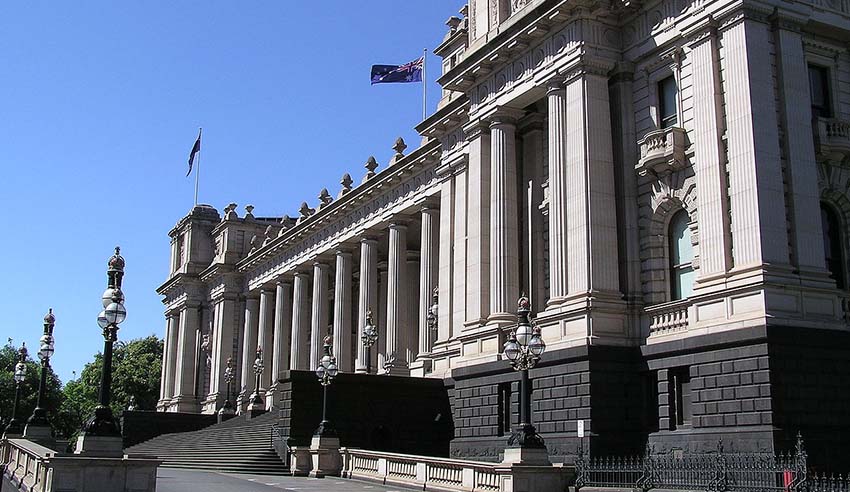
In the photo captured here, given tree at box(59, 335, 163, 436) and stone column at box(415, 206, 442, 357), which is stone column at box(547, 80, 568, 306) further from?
tree at box(59, 335, 163, 436)

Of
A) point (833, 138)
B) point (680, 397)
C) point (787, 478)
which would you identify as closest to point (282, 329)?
point (680, 397)

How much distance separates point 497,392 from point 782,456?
44.3 ft

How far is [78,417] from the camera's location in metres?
127

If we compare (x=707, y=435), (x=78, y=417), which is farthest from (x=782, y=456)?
(x=78, y=417)

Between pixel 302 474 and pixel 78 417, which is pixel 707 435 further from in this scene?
pixel 78 417

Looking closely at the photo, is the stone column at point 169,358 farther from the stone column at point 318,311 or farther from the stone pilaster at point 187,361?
the stone column at point 318,311

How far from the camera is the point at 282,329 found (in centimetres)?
7531

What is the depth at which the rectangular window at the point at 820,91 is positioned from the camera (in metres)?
31.5

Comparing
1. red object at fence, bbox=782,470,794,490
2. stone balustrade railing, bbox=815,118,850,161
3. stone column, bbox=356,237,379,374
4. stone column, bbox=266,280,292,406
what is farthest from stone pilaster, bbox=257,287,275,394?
red object at fence, bbox=782,470,794,490

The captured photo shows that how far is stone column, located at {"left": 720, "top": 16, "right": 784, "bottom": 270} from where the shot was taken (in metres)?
27.8

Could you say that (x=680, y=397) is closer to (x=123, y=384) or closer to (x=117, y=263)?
(x=117, y=263)

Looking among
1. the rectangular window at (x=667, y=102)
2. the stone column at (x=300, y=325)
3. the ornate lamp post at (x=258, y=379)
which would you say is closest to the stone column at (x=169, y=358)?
the ornate lamp post at (x=258, y=379)

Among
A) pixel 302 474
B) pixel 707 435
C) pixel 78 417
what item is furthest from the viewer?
pixel 78 417

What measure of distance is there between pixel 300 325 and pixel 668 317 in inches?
1759
